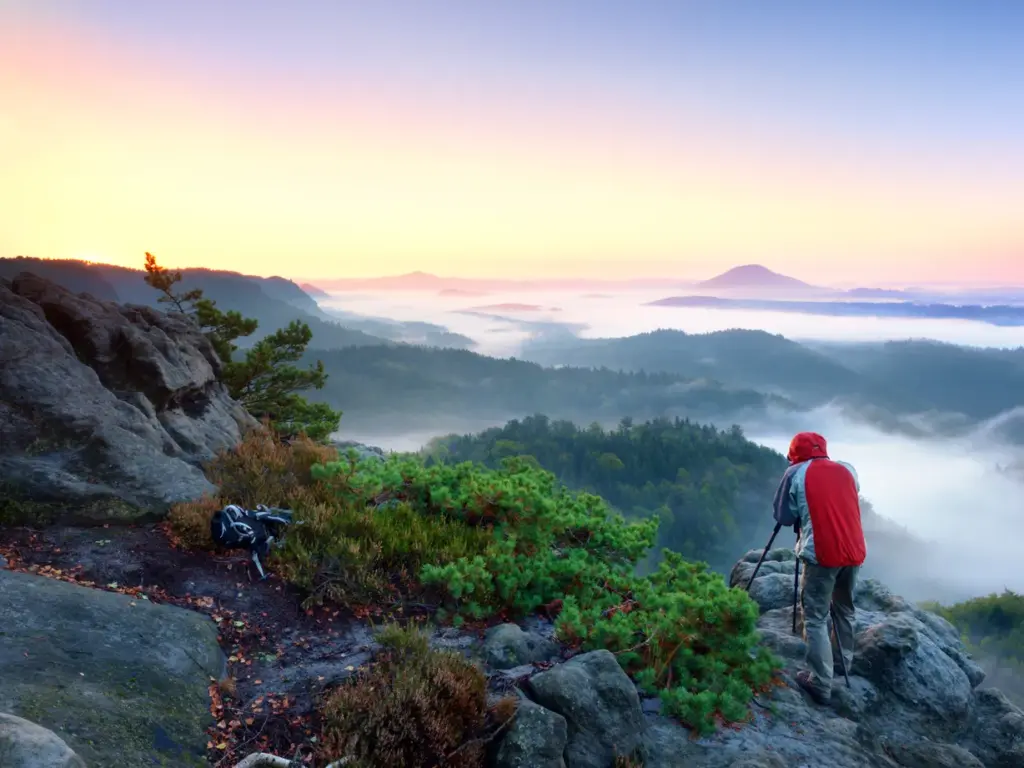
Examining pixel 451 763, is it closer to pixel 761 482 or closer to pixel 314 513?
pixel 314 513

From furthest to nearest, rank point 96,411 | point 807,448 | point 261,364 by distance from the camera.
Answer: point 261,364 < point 96,411 < point 807,448

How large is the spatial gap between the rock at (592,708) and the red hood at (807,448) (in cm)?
327

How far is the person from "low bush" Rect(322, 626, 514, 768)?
3.89 meters

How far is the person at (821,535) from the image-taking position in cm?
668

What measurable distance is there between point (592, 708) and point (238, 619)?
3.66 m

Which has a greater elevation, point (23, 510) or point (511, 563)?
point (23, 510)

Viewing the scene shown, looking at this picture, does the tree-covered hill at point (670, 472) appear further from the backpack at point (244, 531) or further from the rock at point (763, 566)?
the backpack at point (244, 531)

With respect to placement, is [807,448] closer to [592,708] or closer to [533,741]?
[592,708]

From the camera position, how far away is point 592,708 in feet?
17.2

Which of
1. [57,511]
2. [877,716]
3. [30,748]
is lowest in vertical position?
[877,716]

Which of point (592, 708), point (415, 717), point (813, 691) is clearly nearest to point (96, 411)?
point (415, 717)

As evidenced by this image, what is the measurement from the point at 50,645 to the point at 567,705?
13.4ft

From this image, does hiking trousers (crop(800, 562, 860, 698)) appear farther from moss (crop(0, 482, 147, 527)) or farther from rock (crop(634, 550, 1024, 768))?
moss (crop(0, 482, 147, 527))

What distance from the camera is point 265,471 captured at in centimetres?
991
